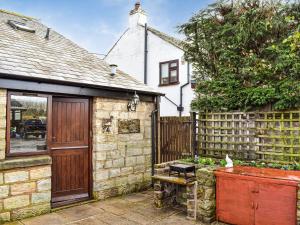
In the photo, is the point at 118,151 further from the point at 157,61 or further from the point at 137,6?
the point at 137,6

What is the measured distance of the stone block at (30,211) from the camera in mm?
5090

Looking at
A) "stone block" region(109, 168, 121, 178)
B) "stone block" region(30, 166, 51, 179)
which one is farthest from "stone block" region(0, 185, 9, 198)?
"stone block" region(109, 168, 121, 178)

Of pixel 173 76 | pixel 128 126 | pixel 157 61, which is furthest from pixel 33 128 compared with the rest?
pixel 157 61

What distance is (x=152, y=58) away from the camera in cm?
1423

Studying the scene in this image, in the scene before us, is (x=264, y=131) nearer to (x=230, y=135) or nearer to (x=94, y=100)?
(x=230, y=135)

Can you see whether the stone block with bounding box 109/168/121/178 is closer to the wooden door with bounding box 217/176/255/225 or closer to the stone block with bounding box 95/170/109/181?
the stone block with bounding box 95/170/109/181

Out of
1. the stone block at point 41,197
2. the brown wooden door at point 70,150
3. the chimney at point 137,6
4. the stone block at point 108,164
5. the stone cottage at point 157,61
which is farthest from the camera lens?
the chimney at point 137,6

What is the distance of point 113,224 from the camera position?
495cm

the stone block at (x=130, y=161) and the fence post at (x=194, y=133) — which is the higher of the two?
the fence post at (x=194, y=133)

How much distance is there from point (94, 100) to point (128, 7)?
988 centimetres

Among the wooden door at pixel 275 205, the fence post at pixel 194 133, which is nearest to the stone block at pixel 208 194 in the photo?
the wooden door at pixel 275 205

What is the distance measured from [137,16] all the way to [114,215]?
11.8 meters

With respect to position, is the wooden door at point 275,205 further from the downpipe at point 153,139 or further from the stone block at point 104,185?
the downpipe at point 153,139

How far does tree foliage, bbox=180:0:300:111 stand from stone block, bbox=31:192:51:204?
4470 mm
